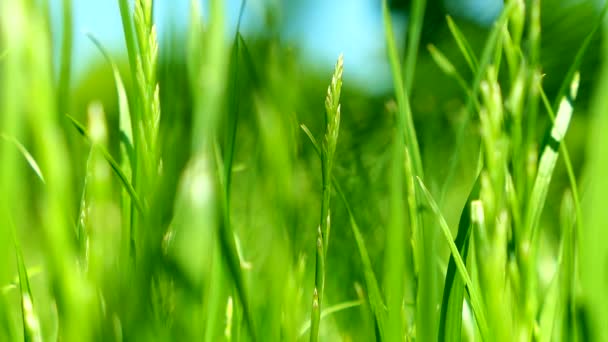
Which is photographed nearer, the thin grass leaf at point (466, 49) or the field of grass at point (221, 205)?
the field of grass at point (221, 205)

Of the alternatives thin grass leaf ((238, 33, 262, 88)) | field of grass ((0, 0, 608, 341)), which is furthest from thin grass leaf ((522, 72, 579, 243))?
thin grass leaf ((238, 33, 262, 88))

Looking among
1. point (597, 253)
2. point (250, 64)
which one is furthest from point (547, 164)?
point (250, 64)

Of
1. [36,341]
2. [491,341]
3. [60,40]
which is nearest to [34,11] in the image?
[60,40]

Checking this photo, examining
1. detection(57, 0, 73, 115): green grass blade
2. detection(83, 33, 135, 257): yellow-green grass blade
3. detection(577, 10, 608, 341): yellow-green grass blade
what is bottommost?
detection(577, 10, 608, 341): yellow-green grass blade

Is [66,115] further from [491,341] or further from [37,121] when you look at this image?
[491,341]

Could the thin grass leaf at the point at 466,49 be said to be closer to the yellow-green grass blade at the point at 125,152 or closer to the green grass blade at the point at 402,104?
the green grass blade at the point at 402,104

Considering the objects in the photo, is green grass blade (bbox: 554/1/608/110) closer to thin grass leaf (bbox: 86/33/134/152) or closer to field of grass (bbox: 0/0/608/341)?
field of grass (bbox: 0/0/608/341)

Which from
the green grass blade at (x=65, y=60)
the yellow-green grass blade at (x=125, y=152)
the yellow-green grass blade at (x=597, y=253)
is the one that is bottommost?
the yellow-green grass blade at (x=597, y=253)

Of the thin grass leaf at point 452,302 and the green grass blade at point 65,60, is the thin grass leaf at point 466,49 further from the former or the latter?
the green grass blade at point 65,60

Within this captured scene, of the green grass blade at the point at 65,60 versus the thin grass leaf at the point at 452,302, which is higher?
the green grass blade at the point at 65,60

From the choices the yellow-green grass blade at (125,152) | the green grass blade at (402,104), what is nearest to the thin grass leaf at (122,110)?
the yellow-green grass blade at (125,152)

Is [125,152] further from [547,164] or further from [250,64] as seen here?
[547,164]

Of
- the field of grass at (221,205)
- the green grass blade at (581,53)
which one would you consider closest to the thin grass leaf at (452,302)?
the field of grass at (221,205)
